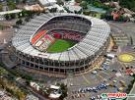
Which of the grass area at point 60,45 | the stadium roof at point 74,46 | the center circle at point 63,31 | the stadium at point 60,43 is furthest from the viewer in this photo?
the center circle at point 63,31

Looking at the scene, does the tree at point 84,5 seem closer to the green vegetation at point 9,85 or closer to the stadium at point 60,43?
the stadium at point 60,43

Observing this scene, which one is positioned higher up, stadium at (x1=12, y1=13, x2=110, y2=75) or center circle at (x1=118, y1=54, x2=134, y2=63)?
stadium at (x1=12, y1=13, x2=110, y2=75)

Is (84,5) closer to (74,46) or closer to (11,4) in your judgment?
(11,4)

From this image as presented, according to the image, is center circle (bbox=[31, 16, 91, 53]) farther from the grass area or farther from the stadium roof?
the stadium roof

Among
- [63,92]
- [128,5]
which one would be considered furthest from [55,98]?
[128,5]

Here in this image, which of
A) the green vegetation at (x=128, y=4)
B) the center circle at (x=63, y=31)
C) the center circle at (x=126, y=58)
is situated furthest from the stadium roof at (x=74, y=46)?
the green vegetation at (x=128, y=4)

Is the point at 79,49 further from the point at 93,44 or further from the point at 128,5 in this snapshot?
the point at 128,5

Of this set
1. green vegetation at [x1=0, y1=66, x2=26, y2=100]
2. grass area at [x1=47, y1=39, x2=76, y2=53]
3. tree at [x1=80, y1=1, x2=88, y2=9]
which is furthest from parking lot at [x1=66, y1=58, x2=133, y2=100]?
tree at [x1=80, y1=1, x2=88, y2=9]

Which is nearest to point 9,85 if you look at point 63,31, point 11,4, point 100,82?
point 100,82
